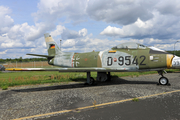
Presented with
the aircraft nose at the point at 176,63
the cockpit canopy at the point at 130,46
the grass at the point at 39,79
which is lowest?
the grass at the point at 39,79

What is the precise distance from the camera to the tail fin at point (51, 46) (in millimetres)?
12227

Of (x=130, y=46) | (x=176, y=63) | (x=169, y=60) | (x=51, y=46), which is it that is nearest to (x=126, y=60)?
(x=130, y=46)

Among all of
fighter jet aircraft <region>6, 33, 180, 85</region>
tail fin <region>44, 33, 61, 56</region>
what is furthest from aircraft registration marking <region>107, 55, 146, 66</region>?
tail fin <region>44, 33, 61, 56</region>

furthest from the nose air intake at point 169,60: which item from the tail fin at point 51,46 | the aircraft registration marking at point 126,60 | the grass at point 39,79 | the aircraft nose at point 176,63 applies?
the tail fin at point 51,46

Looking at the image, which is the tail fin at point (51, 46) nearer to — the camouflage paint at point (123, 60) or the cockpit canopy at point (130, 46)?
the camouflage paint at point (123, 60)

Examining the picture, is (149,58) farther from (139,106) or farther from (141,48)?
(139,106)

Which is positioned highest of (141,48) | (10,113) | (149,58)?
(141,48)

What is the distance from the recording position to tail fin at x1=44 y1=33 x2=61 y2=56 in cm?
1223

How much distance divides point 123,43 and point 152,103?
5.49 metres

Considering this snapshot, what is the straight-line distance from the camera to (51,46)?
12.5m

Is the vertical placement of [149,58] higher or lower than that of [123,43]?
lower

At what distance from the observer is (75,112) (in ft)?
13.4

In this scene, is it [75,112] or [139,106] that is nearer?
[75,112]

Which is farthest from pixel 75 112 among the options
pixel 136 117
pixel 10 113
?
pixel 10 113
